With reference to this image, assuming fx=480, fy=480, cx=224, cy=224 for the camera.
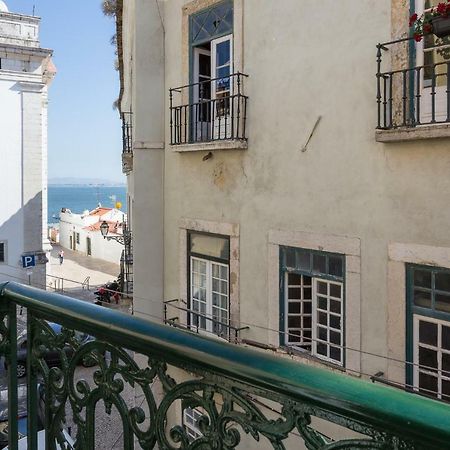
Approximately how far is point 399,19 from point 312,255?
2969 mm

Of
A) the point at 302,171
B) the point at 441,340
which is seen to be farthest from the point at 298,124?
the point at 441,340

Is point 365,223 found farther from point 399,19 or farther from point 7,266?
point 7,266

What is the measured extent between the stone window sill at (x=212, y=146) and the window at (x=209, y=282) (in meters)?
1.41

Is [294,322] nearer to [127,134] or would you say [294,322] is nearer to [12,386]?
[12,386]

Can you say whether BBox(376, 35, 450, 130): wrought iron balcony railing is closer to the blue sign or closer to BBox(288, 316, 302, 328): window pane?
BBox(288, 316, 302, 328): window pane

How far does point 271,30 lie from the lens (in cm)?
677

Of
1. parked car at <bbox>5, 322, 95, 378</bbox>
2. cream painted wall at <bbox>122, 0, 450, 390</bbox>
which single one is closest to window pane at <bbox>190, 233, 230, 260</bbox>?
cream painted wall at <bbox>122, 0, 450, 390</bbox>

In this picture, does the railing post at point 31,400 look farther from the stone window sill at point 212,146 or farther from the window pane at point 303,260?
the stone window sill at point 212,146

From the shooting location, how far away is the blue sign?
2294cm

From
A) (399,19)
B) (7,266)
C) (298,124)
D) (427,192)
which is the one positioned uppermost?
(399,19)

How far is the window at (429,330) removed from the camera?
513cm

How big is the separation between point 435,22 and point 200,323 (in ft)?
18.5

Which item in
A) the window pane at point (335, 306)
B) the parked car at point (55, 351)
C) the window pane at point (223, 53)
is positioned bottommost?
the window pane at point (335, 306)

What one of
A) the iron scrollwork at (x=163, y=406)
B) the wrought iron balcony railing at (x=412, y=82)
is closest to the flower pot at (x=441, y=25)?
the wrought iron balcony railing at (x=412, y=82)
